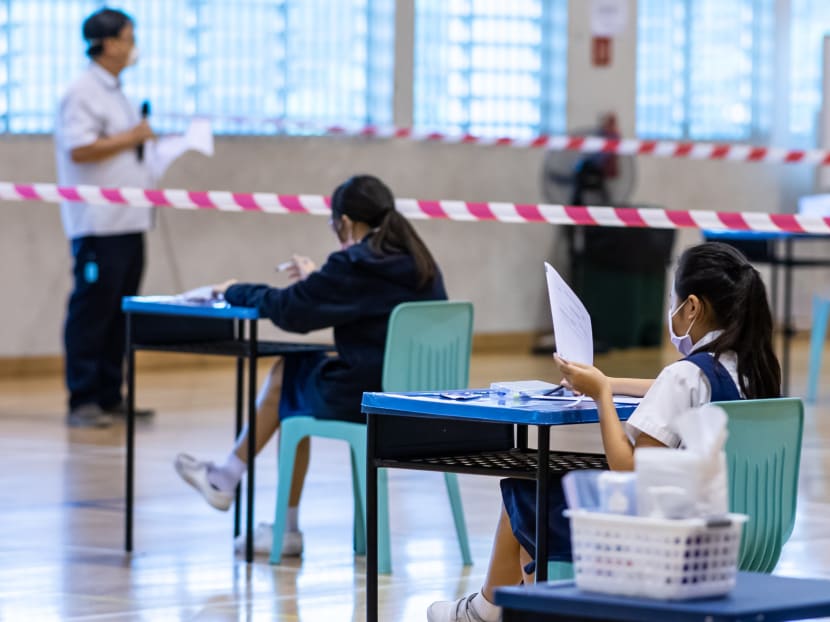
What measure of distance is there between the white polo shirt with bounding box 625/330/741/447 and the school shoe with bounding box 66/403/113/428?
16.5ft

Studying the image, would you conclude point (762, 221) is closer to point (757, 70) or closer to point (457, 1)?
point (457, 1)

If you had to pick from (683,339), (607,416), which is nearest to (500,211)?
(683,339)

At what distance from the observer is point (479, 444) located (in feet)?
12.3

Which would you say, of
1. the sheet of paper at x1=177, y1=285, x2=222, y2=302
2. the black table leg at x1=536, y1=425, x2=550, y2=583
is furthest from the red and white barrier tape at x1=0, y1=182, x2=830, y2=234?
the black table leg at x1=536, y1=425, x2=550, y2=583

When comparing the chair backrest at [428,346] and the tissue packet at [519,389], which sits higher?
the tissue packet at [519,389]

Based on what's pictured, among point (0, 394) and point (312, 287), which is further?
point (0, 394)

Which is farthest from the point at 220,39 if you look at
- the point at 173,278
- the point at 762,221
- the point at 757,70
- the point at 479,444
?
the point at 479,444

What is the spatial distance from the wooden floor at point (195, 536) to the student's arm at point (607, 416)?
1.32 metres

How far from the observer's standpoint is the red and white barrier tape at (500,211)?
546cm

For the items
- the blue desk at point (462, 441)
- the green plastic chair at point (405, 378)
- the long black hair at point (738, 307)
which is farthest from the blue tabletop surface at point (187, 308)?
the long black hair at point (738, 307)

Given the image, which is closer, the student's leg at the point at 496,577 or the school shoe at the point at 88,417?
the student's leg at the point at 496,577

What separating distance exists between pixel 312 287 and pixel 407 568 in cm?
80

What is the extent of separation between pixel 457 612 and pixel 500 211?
99.4 inches

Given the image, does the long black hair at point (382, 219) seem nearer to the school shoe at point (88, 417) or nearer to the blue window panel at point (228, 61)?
the school shoe at point (88, 417)
